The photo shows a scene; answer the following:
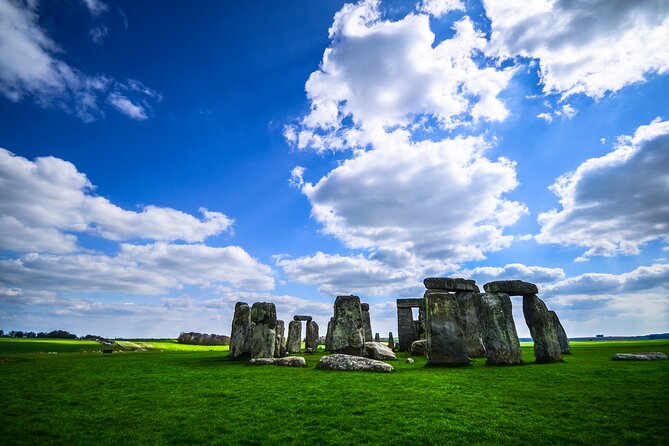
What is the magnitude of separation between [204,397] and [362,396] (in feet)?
12.3

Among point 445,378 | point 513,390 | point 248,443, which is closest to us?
point 248,443

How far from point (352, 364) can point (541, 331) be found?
8.01 meters

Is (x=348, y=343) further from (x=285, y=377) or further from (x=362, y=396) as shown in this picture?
(x=362, y=396)

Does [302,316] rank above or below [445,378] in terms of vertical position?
above

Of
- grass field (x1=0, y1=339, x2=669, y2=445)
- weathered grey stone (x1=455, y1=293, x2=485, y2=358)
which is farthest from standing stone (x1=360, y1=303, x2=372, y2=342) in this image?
grass field (x1=0, y1=339, x2=669, y2=445)

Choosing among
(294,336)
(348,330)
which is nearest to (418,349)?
(348,330)

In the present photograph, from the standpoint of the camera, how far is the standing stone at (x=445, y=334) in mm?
13664

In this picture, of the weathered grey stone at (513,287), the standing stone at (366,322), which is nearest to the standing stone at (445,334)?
the weathered grey stone at (513,287)

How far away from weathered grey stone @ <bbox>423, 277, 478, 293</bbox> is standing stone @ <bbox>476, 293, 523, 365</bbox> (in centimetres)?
560

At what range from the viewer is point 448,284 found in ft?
66.9

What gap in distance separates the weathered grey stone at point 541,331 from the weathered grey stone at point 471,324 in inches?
196

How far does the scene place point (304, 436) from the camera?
5312 mm

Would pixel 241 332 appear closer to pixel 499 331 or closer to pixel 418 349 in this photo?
pixel 418 349

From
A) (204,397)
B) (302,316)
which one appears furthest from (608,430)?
(302,316)
